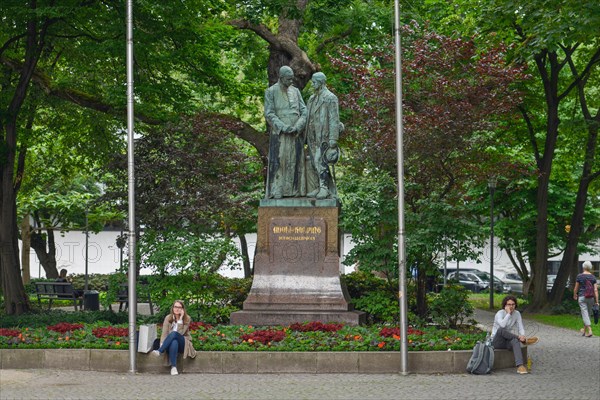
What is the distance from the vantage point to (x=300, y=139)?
20984 mm

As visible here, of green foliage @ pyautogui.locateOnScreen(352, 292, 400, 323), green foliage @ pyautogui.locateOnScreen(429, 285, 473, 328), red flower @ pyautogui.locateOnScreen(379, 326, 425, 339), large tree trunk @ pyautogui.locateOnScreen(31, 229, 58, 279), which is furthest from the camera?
large tree trunk @ pyautogui.locateOnScreen(31, 229, 58, 279)

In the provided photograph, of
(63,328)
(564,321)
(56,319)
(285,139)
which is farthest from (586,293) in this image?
(63,328)

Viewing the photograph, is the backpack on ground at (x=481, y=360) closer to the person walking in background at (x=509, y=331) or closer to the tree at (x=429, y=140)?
the person walking in background at (x=509, y=331)

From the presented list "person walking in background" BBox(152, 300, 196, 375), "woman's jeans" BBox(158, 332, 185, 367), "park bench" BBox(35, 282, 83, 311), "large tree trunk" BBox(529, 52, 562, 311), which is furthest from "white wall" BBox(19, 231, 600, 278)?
"woman's jeans" BBox(158, 332, 185, 367)

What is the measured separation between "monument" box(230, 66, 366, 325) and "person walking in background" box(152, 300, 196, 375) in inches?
113

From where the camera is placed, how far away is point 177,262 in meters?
21.4

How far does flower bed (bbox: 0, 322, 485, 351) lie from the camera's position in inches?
661

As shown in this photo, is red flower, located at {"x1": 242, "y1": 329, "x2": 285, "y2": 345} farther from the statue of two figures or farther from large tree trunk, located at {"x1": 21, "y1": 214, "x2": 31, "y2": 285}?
large tree trunk, located at {"x1": 21, "y1": 214, "x2": 31, "y2": 285}

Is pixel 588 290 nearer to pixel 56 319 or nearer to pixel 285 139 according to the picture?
pixel 285 139

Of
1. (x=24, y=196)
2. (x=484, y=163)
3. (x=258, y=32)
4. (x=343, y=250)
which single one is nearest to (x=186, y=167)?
(x=484, y=163)

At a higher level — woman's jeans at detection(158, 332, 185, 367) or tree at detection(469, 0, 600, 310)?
tree at detection(469, 0, 600, 310)

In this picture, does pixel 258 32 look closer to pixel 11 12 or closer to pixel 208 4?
pixel 208 4

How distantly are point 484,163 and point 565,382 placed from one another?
9906mm

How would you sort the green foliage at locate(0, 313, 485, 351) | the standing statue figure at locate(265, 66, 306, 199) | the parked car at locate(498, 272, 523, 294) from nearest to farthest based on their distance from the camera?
the green foliage at locate(0, 313, 485, 351)
the standing statue figure at locate(265, 66, 306, 199)
the parked car at locate(498, 272, 523, 294)
